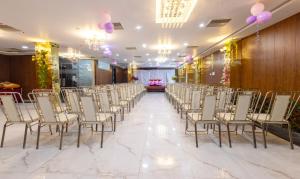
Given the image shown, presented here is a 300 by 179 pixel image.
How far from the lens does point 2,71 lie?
13.4 metres

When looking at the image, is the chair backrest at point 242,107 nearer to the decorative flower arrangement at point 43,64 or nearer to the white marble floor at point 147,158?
the white marble floor at point 147,158

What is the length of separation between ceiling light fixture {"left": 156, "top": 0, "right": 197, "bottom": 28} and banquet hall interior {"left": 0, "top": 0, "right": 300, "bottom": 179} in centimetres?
2

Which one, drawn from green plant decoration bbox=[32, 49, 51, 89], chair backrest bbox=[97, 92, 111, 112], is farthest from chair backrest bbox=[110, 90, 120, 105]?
green plant decoration bbox=[32, 49, 51, 89]

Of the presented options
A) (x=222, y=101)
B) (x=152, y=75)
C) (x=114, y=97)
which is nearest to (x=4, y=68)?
(x=114, y=97)

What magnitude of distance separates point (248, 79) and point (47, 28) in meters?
7.06

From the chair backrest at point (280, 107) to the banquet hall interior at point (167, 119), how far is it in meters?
0.02

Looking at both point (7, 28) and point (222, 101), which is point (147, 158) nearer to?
point (222, 101)

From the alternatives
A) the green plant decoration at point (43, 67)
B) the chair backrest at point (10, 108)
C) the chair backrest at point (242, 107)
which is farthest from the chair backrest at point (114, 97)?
the green plant decoration at point (43, 67)

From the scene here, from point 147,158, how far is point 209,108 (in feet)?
4.78

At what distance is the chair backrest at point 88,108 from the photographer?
12.7 feet

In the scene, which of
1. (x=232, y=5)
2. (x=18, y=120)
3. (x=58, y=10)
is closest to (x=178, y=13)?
(x=232, y=5)

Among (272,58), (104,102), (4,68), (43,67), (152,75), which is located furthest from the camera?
(152,75)

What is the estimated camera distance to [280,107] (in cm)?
374

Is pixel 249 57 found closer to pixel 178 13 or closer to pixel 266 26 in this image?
pixel 266 26
